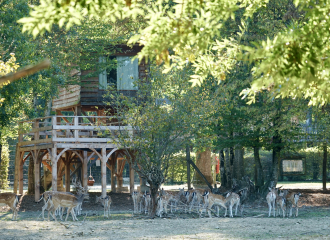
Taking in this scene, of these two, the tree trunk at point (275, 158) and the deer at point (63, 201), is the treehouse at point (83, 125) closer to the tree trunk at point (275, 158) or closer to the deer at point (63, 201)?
the deer at point (63, 201)

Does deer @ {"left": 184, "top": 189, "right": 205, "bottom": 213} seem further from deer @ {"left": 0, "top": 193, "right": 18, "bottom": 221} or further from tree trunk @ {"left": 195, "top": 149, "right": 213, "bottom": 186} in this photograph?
tree trunk @ {"left": 195, "top": 149, "right": 213, "bottom": 186}

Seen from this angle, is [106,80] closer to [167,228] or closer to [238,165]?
[238,165]

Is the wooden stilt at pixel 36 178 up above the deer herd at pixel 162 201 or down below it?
above

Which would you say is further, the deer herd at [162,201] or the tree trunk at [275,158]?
the tree trunk at [275,158]

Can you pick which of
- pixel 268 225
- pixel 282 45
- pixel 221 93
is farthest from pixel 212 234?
pixel 221 93

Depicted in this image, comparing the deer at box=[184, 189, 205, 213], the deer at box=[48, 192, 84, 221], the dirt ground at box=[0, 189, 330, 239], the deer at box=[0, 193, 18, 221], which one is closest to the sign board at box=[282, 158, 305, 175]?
the dirt ground at box=[0, 189, 330, 239]

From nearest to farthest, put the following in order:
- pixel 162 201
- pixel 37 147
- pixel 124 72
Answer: pixel 162 201 < pixel 37 147 < pixel 124 72

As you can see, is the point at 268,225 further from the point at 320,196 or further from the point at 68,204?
the point at 320,196

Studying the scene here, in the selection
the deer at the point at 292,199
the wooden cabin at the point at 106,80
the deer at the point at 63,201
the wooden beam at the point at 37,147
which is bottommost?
the deer at the point at 292,199

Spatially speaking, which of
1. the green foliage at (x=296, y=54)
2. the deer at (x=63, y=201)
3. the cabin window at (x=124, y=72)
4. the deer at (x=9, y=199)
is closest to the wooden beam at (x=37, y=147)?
the deer at (x=9, y=199)

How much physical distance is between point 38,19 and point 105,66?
67.8 feet

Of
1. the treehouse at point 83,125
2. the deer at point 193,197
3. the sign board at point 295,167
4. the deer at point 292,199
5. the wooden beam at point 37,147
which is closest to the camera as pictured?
the deer at point 292,199

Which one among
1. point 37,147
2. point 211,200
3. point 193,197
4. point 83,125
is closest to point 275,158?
point 193,197

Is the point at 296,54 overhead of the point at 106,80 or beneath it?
beneath
